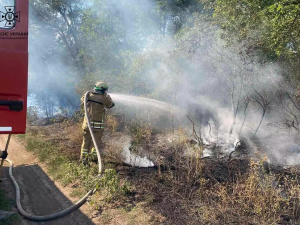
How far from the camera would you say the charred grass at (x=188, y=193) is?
3.07 m

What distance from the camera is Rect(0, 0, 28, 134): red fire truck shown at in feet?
8.07

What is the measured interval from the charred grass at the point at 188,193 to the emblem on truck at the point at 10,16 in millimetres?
2259

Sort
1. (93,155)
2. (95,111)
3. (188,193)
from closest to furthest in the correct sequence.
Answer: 1. (188,193)
2. (93,155)
3. (95,111)

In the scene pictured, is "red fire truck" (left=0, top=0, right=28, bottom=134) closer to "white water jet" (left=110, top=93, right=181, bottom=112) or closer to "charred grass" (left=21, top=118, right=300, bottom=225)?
"charred grass" (left=21, top=118, right=300, bottom=225)

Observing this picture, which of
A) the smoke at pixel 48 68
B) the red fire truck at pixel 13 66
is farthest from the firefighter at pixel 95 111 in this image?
the smoke at pixel 48 68

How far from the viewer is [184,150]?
561 centimetres

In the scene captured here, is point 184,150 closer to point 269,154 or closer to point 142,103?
point 269,154

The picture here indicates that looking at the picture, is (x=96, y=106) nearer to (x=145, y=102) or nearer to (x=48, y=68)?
(x=145, y=102)

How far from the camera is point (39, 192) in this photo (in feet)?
13.6

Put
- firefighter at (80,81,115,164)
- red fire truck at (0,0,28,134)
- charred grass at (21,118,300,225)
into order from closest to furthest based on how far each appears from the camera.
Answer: red fire truck at (0,0,28,134) → charred grass at (21,118,300,225) → firefighter at (80,81,115,164)

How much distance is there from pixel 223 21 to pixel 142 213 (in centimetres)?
573

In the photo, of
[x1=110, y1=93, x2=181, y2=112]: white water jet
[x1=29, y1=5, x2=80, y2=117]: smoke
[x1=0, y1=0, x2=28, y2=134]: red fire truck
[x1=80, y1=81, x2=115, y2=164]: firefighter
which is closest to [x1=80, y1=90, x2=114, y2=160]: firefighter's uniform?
[x1=80, y1=81, x2=115, y2=164]: firefighter

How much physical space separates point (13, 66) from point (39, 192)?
2427mm

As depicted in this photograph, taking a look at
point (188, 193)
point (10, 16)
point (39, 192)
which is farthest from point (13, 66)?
point (188, 193)
